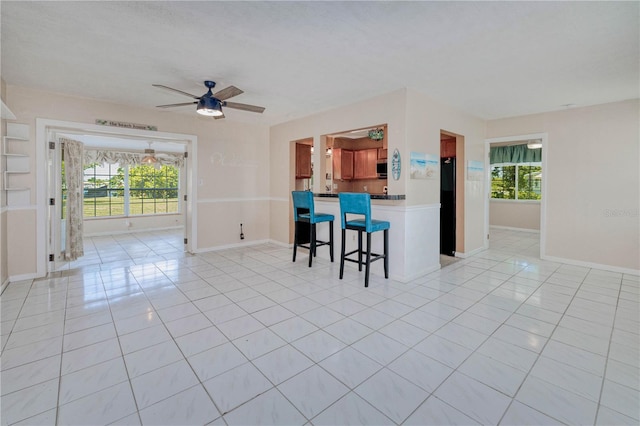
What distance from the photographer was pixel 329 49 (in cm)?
278

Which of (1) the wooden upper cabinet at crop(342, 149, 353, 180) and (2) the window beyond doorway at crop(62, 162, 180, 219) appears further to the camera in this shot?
(2) the window beyond doorway at crop(62, 162, 180, 219)

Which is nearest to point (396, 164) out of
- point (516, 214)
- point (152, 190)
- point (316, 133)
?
point (316, 133)

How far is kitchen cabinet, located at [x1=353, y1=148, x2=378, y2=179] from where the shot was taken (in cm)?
688

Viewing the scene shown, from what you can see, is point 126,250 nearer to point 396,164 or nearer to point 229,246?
point 229,246

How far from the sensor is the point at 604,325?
2.63 metres

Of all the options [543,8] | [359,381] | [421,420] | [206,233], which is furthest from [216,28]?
[206,233]

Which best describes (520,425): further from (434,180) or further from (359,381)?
(434,180)

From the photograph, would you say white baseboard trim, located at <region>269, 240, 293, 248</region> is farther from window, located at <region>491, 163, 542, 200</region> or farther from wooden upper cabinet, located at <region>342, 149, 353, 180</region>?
window, located at <region>491, 163, 542, 200</region>

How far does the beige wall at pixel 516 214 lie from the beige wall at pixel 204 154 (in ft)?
21.9

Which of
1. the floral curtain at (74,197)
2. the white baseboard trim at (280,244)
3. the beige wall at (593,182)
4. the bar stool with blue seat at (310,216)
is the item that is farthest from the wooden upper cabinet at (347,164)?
the floral curtain at (74,197)

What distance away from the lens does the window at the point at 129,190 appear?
25.0 ft

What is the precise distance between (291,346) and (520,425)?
144cm

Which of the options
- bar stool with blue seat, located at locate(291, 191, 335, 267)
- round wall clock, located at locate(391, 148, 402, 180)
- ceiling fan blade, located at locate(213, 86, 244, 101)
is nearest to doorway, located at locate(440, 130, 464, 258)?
round wall clock, located at locate(391, 148, 402, 180)

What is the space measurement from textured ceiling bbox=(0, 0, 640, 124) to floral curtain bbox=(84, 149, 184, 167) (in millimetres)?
3945
